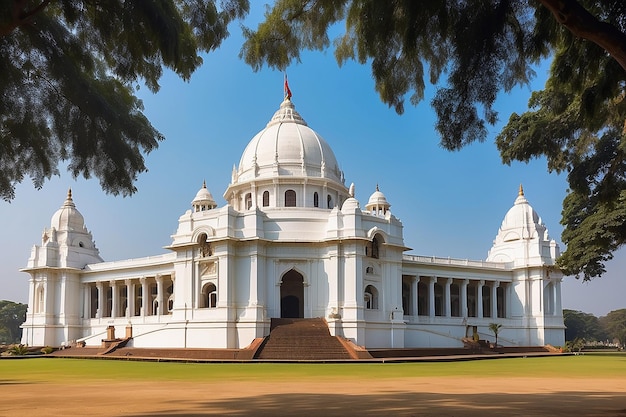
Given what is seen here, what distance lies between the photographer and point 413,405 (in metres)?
13.3

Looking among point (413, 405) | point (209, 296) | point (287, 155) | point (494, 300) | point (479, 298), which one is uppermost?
point (287, 155)

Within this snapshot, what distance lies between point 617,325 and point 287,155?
7457 centimetres

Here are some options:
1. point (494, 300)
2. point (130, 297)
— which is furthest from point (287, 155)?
point (494, 300)

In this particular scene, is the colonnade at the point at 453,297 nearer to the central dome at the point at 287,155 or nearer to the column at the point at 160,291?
the central dome at the point at 287,155

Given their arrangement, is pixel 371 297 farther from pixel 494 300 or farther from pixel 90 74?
pixel 90 74

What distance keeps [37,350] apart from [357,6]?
4916 cm

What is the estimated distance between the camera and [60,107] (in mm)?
11508

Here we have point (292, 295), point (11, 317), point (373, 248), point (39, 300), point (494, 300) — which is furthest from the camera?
point (11, 317)

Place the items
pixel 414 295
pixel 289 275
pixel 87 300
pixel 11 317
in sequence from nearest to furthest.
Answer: pixel 289 275 < pixel 414 295 < pixel 87 300 < pixel 11 317

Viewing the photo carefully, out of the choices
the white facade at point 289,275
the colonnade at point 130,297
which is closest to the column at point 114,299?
the colonnade at point 130,297

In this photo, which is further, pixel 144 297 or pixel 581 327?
pixel 581 327

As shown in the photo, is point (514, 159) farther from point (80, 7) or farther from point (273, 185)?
point (273, 185)

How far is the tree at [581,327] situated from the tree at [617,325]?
1.54m

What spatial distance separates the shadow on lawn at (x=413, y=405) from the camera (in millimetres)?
11992
